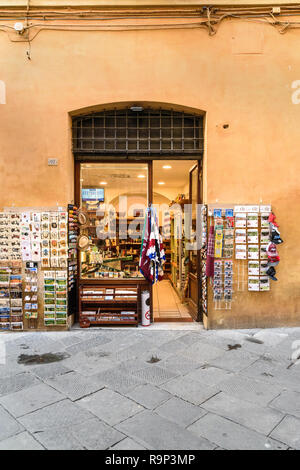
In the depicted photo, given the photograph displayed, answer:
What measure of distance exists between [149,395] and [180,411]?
46 cm

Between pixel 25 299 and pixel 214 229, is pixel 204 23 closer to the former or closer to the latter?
pixel 214 229

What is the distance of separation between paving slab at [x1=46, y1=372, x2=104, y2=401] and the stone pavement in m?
0.01

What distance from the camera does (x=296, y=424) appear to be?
3141 mm

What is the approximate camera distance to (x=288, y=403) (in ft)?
11.6

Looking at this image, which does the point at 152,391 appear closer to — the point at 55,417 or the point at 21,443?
the point at 55,417

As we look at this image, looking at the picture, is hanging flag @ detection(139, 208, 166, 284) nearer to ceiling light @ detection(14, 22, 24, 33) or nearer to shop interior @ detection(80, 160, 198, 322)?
shop interior @ detection(80, 160, 198, 322)

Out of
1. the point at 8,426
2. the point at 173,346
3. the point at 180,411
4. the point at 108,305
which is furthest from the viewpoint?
the point at 108,305

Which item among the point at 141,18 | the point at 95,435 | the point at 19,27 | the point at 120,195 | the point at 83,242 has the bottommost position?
the point at 95,435

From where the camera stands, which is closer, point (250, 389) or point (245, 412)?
point (245, 412)

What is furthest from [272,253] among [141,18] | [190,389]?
[141,18]

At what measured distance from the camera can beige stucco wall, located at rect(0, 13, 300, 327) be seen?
5.77 metres

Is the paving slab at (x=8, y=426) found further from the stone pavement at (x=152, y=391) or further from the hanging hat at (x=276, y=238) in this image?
the hanging hat at (x=276, y=238)

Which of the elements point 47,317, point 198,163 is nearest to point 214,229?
point 198,163

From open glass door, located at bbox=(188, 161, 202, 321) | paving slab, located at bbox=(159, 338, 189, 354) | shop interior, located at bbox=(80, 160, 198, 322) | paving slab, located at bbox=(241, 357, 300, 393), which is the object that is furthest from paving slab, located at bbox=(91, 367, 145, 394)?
open glass door, located at bbox=(188, 161, 202, 321)
